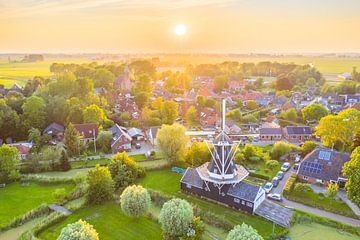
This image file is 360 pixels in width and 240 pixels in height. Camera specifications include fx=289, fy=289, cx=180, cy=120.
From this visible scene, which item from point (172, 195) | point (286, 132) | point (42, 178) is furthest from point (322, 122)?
point (42, 178)

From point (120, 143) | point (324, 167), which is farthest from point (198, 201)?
point (120, 143)

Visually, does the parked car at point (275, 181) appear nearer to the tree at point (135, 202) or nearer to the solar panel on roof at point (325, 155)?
the solar panel on roof at point (325, 155)

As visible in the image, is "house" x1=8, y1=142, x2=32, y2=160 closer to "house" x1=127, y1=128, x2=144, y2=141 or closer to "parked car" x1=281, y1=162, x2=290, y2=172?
"house" x1=127, y1=128, x2=144, y2=141


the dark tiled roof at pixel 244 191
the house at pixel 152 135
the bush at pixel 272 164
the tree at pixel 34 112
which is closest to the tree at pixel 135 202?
the dark tiled roof at pixel 244 191

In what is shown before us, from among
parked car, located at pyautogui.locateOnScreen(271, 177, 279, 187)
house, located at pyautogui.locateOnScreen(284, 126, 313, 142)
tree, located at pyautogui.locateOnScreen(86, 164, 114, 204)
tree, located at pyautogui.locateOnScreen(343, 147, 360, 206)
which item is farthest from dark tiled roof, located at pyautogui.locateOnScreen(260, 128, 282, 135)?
tree, located at pyautogui.locateOnScreen(86, 164, 114, 204)

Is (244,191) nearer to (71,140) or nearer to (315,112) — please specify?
(71,140)

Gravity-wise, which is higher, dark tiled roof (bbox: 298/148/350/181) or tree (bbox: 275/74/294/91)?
tree (bbox: 275/74/294/91)
